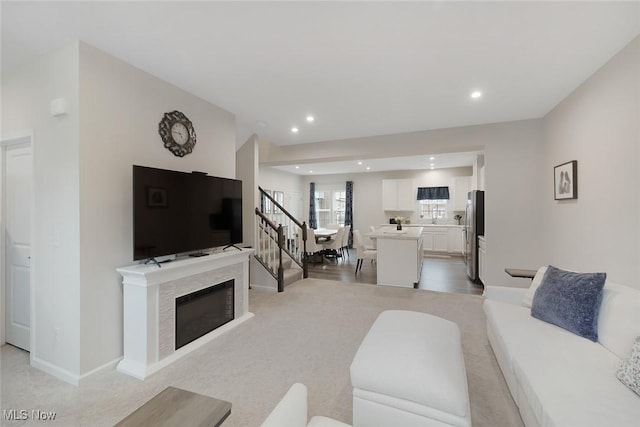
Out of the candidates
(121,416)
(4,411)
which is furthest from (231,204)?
(4,411)

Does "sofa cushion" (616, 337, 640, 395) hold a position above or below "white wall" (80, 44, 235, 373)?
below

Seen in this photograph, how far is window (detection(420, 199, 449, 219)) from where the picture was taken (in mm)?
8855

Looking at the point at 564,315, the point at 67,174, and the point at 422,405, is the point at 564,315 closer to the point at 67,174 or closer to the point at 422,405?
the point at 422,405

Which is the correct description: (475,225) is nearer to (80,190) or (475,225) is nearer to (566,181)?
(566,181)

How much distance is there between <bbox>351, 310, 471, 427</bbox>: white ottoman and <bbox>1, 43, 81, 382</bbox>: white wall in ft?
7.39

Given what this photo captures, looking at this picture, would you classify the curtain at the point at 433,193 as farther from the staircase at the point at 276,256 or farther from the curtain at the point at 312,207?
the staircase at the point at 276,256

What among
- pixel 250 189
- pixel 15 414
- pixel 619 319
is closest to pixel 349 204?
pixel 250 189

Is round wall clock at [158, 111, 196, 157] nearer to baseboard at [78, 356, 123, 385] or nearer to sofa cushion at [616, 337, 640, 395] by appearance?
baseboard at [78, 356, 123, 385]

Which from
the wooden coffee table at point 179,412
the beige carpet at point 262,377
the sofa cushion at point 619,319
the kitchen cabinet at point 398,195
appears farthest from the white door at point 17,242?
the kitchen cabinet at point 398,195

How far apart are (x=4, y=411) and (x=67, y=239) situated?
47.3 inches

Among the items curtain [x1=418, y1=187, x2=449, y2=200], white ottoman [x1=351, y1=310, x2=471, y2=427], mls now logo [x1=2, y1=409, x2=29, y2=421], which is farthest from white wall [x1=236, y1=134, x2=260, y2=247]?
curtain [x1=418, y1=187, x2=449, y2=200]

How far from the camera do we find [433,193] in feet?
28.7

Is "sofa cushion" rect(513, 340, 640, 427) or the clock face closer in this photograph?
"sofa cushion" rect(513, 340, 640, 427)

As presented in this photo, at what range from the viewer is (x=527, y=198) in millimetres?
3980
